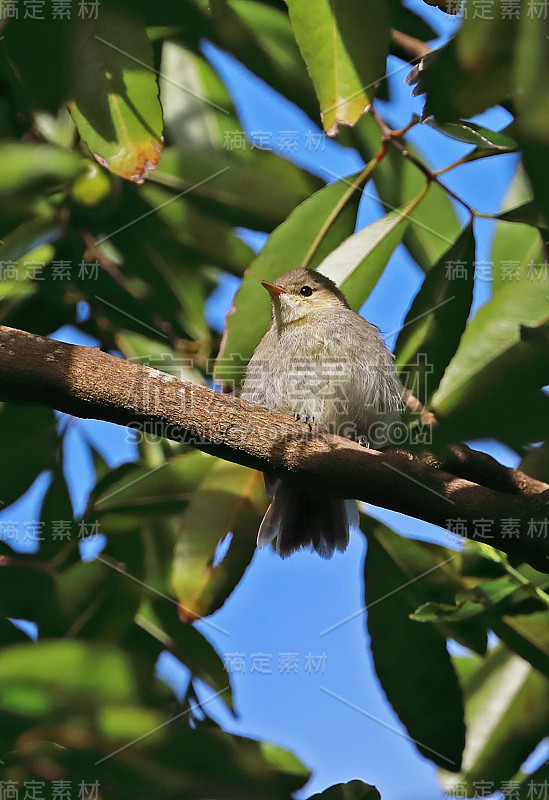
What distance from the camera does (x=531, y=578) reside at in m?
3.03

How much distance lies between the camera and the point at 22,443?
3.35 m

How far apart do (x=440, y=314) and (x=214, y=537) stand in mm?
1137

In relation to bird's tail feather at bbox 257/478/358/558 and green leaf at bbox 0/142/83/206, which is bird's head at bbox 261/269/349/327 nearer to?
bird's tail feather at bbox 257/478/358/558

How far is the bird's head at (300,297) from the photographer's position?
4.14 meters

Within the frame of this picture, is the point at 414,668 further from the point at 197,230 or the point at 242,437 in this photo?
the point at 197,230

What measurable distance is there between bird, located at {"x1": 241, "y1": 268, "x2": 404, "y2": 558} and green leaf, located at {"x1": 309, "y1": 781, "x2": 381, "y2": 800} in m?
1.70

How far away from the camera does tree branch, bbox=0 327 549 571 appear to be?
2457mm

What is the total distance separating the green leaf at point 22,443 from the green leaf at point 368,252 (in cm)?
124

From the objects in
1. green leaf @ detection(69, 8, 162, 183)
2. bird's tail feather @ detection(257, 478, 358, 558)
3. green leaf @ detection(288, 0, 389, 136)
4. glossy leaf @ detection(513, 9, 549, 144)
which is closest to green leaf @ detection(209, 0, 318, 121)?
green leaf @ detection(69, 8, 162, 183)

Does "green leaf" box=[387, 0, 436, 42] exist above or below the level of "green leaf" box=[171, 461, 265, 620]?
above

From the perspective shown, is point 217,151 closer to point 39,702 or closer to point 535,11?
point 535,11

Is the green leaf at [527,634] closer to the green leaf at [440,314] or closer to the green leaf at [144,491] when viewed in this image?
the green leaf at [440,314]

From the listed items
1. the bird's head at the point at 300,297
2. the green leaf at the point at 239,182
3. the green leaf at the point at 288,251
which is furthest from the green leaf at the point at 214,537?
the green leaf at the point at 239,182

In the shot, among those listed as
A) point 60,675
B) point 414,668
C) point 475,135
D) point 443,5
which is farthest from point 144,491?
point 443,5
